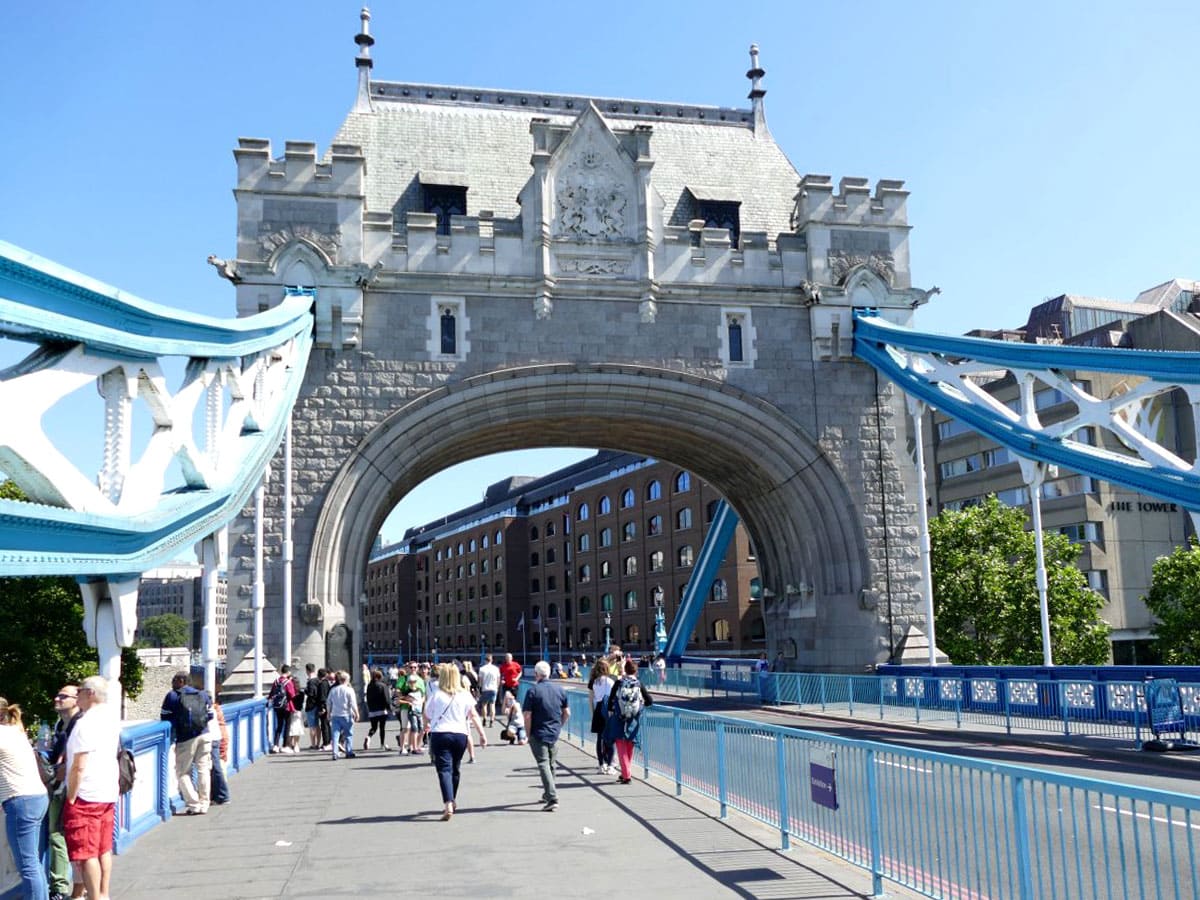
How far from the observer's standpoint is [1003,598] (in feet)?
135

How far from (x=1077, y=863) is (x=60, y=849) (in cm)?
657

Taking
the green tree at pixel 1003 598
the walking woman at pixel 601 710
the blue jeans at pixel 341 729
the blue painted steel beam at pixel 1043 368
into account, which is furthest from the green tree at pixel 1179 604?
the blue jeans at pixel 341 729

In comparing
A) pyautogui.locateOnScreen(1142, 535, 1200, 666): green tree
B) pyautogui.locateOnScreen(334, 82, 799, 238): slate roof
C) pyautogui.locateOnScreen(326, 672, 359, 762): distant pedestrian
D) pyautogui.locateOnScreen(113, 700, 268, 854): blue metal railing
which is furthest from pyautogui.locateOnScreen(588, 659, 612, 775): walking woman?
pyautogui.locateOnScreen(1142, 535, 1200, 666): green tree

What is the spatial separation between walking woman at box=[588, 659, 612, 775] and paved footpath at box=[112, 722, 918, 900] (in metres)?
0.67

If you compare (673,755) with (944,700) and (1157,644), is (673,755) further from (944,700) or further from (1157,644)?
(1157,644)

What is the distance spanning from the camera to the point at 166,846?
9906mm

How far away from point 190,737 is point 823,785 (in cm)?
676

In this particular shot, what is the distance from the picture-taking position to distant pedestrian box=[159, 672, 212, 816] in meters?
11.7

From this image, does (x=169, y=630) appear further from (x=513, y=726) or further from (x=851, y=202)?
(x=513, y=726)

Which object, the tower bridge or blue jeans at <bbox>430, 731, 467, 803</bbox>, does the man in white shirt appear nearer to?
the tower bridge

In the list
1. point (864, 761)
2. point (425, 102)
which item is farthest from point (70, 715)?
point (425, 102)

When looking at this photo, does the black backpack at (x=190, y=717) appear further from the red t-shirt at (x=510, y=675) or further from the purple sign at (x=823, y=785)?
the red t-shirt at (x=510, y=675)

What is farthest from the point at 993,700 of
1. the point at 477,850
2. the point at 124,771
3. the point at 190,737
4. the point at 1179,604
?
the point at 1179,604

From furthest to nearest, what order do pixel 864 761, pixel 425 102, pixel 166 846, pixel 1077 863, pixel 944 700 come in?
pixel 425 102 → pixel 944 700 → pixel 166 846 → pixel 864 761 → pixel 1077 863
